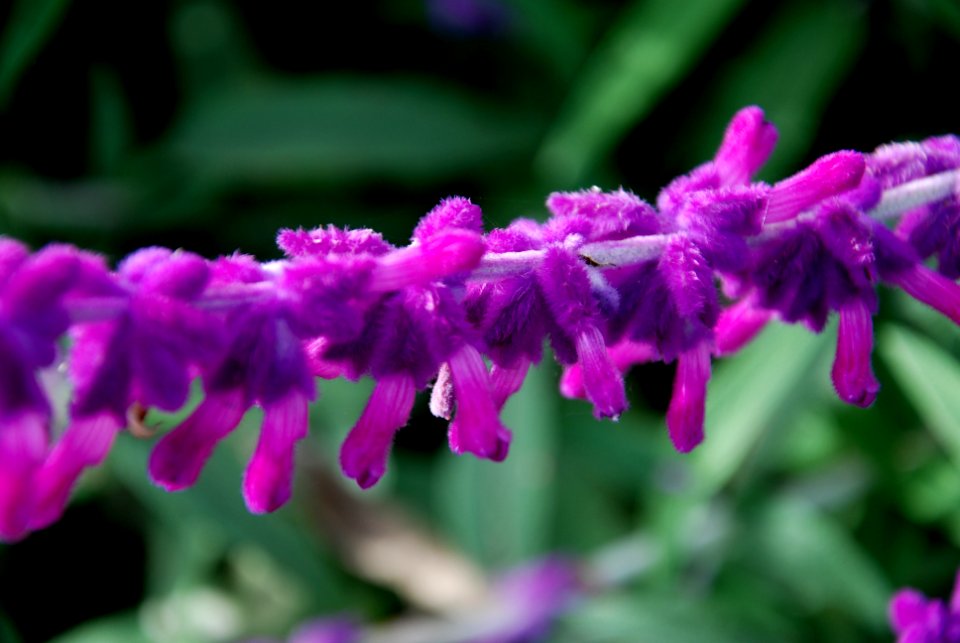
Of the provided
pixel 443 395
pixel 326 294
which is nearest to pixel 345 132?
pixel 443 395

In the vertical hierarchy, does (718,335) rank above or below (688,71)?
below

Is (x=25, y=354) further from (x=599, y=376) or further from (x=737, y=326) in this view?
(x=737, y=326)

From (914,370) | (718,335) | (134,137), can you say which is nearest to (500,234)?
(718,335)

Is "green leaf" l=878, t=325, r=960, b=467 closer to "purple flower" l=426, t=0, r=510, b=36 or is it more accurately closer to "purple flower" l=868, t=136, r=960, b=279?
"purple flower" l=868, t=136, r=960, b=279

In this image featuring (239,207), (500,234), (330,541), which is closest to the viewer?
(500,234)

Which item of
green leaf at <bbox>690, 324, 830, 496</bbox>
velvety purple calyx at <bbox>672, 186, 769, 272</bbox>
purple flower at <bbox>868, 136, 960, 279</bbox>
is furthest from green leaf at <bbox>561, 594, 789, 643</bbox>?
velvety purple calyx at <bbox>672, 186, 769, 272</bbox>

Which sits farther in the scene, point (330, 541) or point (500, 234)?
point (330, 541)

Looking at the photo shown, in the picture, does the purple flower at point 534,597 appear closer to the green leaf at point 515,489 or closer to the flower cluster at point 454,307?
the green leaf at point 515,489

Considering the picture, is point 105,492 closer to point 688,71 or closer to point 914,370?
point 688,71
